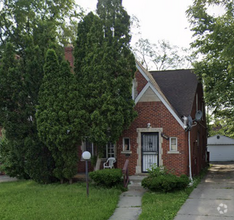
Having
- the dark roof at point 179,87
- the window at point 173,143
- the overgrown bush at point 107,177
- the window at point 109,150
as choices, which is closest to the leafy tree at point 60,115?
the overgrown bush at point 107,177

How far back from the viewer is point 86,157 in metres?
11.2

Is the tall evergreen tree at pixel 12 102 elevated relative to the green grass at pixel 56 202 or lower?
elevated

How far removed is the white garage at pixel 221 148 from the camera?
37.0 metres

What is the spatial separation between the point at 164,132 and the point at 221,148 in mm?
24391

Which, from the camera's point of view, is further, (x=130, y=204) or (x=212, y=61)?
(x=212, y=61)

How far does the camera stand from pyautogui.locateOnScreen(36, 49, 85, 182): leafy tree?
1315 cm

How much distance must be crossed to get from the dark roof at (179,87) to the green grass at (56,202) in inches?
240

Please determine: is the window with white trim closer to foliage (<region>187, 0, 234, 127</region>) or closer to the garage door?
foliage (<region>187, 0, 234, 127</region>)

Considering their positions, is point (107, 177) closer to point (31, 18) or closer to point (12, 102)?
point (12, 102)

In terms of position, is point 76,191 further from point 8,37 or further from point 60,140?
point 8,37

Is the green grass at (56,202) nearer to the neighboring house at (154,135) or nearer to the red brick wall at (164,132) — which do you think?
the red brick wall at (164,132)

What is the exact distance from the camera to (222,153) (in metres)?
37.3

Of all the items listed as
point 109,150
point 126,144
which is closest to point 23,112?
point 109,150

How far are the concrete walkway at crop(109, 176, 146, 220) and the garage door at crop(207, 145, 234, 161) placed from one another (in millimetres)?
25383
